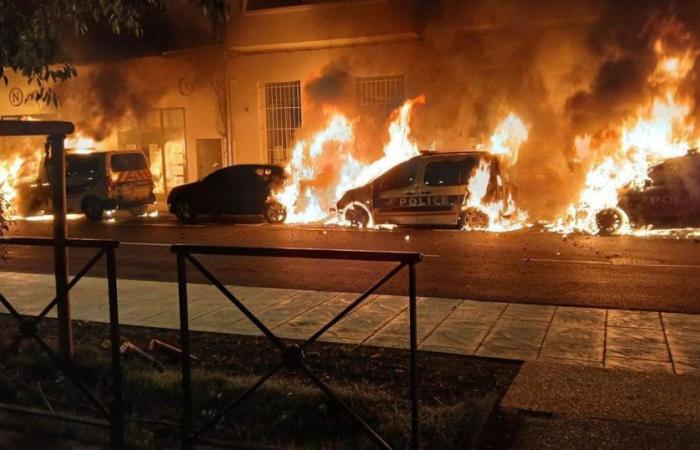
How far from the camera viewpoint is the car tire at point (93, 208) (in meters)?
18.3

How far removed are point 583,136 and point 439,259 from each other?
8.49 meters

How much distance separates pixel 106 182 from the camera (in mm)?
18172

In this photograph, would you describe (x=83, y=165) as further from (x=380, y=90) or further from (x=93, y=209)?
(x=380, y=90)

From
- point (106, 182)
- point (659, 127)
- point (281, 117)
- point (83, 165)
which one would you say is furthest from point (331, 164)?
point (659, 127)

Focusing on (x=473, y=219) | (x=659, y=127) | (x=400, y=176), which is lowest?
(x=473, y=219)

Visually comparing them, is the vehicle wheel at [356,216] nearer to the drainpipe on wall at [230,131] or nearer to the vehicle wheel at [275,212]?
the vehicle wheel at [275,212]

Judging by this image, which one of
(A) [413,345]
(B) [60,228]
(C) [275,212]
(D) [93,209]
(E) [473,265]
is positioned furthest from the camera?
(D) [93,209]

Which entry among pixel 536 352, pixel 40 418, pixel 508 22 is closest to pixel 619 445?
pixel 536 352

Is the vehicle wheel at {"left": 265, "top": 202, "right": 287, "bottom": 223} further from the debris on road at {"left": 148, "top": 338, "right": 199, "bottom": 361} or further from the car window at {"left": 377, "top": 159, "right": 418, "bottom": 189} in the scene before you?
the debris on road at {"left": 148, "top": 338, "right": 199, "bottom": 361}

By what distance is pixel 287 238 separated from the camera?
1398 centimetres

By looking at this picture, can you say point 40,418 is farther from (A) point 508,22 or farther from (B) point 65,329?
(A) point 508,22

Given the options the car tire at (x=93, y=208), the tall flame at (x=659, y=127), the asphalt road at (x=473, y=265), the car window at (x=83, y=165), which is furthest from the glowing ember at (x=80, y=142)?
the tall flame at (x=659, y=127)

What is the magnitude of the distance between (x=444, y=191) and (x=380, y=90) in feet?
23.3

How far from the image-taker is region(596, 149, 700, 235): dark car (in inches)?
488
